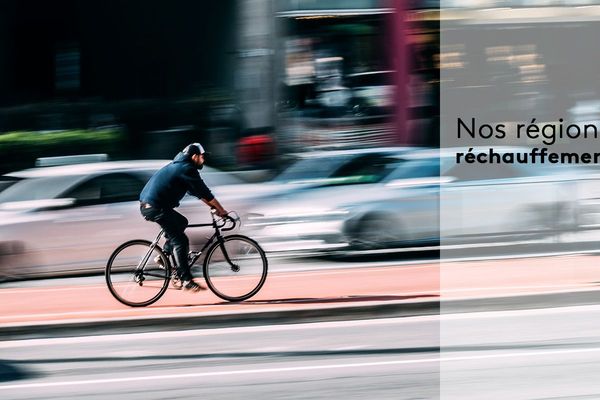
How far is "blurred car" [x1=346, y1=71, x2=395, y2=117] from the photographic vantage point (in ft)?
67.9

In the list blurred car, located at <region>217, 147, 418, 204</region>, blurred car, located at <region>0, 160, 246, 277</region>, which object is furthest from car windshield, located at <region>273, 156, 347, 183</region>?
blurred car, located at <region>0, 160, 246, 277</region>

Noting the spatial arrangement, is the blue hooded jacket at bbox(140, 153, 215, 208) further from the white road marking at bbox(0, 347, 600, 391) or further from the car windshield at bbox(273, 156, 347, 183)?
the car windshield at bbox(273, 156, 347, 183)

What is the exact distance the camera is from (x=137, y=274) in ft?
36.9

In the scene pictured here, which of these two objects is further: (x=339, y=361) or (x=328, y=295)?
(x=328, y=295)

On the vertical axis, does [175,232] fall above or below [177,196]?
below

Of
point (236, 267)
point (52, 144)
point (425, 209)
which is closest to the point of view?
point (236, 267)

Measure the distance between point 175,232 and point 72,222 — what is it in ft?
7.85

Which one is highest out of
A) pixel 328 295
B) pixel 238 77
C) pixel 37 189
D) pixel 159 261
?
pixel 238 77

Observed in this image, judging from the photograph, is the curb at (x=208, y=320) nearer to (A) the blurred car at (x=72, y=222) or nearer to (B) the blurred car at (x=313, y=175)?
(A) the blurred car at (x=72, y=222)

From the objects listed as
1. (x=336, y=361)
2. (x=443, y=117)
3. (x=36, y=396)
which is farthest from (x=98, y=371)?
(x=443, y=117)

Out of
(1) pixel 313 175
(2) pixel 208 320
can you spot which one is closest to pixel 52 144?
(1) pixel 313 175

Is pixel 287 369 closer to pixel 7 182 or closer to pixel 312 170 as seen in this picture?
pixel 312 170

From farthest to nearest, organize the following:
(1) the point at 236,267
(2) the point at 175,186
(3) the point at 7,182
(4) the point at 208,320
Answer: (3) the point at 7,182 → (1) the point at 236,267 → (2) the point at 175,186 → (4) the point at 208,320

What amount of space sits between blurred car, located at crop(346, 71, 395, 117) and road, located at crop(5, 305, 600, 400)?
10.4m
